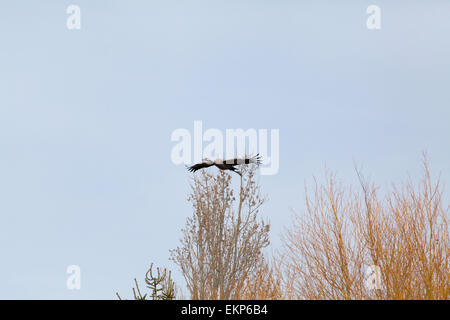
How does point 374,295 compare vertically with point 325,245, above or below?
below

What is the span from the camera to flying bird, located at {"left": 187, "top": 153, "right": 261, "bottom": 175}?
980 cm

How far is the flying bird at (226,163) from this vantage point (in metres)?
9.80

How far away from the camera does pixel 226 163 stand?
9.85m

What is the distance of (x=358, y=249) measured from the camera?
25.3ft

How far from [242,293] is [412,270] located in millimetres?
2582
